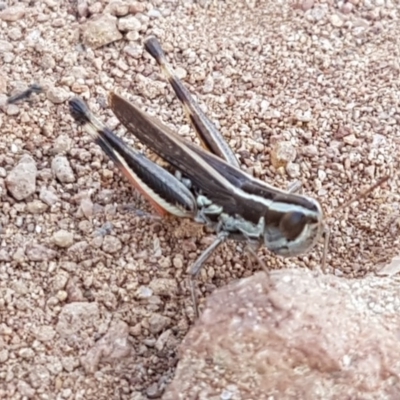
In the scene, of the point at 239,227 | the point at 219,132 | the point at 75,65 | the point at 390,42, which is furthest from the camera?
the point at 390,42

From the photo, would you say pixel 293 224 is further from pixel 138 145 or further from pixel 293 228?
pixel 138 145

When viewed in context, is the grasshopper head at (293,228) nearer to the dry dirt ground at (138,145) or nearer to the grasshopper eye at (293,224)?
the grasshopper eye at (293,224)

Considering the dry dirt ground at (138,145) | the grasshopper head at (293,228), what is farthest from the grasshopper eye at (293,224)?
the dry dirt ground at (138,145)

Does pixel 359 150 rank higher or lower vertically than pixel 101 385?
higher

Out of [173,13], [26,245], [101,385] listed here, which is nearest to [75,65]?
[173,13]

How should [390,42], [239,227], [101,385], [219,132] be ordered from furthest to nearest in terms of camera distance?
[390,42] < [219,132] < [239,227] < [101,385]

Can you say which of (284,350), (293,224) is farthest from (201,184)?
(284,350)

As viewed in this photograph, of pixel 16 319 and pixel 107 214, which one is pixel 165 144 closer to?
pixel 107 214
